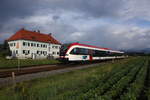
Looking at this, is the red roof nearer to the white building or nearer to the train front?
the white building

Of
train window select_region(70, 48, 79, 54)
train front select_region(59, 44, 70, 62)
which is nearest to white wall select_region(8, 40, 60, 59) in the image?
train front select_region(59, 44, 70, 62)

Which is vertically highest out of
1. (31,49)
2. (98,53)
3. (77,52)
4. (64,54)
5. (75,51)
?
(31,49)

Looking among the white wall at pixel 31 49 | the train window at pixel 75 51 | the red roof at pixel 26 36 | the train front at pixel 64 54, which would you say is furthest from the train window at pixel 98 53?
the red roof at pixel 26 36

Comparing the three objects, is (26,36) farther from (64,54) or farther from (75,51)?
(75,51)

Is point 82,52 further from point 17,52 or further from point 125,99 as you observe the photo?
point 17,52

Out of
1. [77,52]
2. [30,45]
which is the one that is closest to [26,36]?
[30,45]

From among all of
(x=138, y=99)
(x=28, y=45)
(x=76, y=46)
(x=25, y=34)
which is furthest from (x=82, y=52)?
(x=25, y=34)

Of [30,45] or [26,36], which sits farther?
[26,36]

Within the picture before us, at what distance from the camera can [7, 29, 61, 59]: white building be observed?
45.7m

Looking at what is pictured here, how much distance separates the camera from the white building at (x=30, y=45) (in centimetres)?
4566

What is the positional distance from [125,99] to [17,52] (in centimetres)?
4468

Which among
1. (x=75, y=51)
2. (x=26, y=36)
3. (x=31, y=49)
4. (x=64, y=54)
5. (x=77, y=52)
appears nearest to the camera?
(x=64, y=54)

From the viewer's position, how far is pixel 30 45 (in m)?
48.2

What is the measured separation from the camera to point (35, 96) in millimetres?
6930
